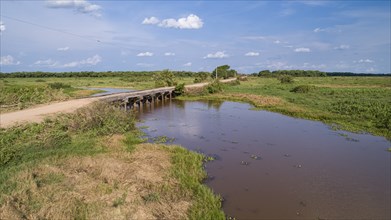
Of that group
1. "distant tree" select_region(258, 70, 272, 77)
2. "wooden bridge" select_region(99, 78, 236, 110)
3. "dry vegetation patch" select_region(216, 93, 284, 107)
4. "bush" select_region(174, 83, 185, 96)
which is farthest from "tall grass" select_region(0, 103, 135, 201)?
"distant tree" select_region(258, 70, 272, 77)

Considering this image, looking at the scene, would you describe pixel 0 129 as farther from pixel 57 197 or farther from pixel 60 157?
pixel 57 197

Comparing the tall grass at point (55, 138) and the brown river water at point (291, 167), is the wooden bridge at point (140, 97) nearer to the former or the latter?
the brown river water at point (291, 167)

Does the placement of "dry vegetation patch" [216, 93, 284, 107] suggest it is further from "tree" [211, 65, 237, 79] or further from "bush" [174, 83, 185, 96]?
"tree" [211, 65, 237, 79]

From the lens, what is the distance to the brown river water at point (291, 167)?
9.11 m

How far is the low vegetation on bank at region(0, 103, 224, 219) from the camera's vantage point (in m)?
7.43

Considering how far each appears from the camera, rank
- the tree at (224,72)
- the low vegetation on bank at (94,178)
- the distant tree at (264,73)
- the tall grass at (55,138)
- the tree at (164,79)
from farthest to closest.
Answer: the distant tree at (264,73)
the tree at (224,72)
the tree at (164,79)
the tall grass at (55,138)
the low vegetation on bank at (94,178)

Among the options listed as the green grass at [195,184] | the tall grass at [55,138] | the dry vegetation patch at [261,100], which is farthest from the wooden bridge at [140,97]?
the green grass at [195,184]

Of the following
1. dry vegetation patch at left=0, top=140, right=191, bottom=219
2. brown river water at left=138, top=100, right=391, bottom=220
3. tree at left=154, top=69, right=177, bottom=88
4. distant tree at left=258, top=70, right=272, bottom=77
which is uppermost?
distant tree at left=258, top=70, right=272, bottom=77

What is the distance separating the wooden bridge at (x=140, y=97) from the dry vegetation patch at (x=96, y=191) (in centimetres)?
1650

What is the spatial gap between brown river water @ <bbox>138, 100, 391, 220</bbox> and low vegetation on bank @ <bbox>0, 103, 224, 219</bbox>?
136 centimetres

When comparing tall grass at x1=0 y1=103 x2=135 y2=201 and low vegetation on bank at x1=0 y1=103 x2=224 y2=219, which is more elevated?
tall grass at x1=0 y1=103 x2=135 y2=201

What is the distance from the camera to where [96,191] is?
27.7ft

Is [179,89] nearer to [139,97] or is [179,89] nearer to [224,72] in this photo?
[139,97]

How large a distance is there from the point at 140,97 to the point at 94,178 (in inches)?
975
